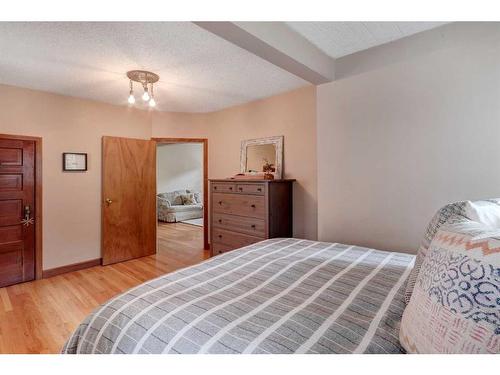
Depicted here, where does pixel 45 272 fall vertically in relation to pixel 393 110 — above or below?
below

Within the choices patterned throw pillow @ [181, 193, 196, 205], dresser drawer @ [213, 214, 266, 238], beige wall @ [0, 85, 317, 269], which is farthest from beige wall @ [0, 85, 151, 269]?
patterned throw pillow @ [181, 193, 196, 205]

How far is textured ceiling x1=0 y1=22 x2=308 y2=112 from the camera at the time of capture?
1.93 meters

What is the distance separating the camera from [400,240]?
2.14m

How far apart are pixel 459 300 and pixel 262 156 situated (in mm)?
3171

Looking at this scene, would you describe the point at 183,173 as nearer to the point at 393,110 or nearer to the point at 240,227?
the point at 240,227

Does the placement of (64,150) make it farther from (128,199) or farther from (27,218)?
(128,199)

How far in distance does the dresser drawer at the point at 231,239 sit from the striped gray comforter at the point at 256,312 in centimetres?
166

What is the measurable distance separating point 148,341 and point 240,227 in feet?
7.93

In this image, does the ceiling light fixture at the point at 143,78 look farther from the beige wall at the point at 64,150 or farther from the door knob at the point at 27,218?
the door knob at the point at 27,218

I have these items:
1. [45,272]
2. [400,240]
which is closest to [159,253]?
[45,272]

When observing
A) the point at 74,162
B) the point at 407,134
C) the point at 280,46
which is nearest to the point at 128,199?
the point at 74,162

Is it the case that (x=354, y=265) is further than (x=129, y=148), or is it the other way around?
(x=129, y=148)

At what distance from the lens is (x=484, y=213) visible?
981mm
